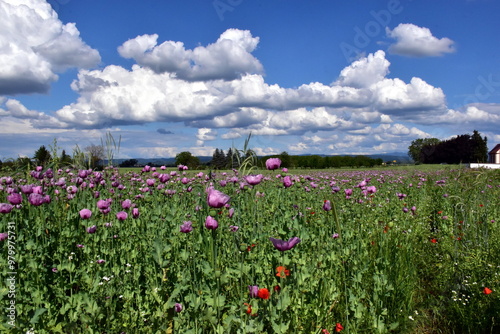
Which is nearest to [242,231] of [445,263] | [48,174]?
[445,263]

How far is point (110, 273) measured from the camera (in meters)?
3.28

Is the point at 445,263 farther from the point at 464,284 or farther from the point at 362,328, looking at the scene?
the point at 362,328

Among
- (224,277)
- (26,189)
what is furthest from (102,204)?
(224,277)

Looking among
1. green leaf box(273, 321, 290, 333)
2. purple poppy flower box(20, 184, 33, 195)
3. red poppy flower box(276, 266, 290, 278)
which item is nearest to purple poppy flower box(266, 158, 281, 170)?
red poppy flower box(276, 266, 290, 278)

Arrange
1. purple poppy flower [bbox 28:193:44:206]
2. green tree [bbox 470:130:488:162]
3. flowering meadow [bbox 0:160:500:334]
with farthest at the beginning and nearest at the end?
green tree [bbox 470:130:488:162]
purple poppy flower [bbox 28:193:44:206]
flowering meadow [bbox 0:160:500:334]

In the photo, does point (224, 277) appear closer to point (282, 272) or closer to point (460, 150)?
point (282, 272)

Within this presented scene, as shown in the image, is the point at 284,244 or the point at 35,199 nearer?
the point at 284,244

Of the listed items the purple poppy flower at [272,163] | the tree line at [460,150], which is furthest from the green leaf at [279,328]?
the tree line at [460,150]

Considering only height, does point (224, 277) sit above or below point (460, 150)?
below

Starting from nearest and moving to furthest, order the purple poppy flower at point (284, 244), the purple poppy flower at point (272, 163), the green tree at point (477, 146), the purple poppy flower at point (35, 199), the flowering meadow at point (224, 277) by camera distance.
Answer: the purple poppy flower at point (284, 244) < the flowering meadow at point (224, 277) < the purple poppy flower at point (272, 163) < the purple poppy flower at point (35, 199) < the green tree at point (477, 146)

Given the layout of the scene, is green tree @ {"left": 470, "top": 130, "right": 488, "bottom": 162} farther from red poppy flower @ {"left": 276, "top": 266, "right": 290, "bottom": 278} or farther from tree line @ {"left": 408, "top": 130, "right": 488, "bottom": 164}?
red poppy flower @ {"left": 276, "top": 266, "right": 290, "bottom": 278}

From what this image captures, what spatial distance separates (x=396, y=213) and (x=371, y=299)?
2.90 meters

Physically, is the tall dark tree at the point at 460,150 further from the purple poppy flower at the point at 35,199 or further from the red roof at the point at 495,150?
the purple poppy flower at the point at 35,199

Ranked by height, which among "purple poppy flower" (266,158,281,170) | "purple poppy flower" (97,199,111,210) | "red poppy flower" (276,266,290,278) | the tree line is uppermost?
the tree line
